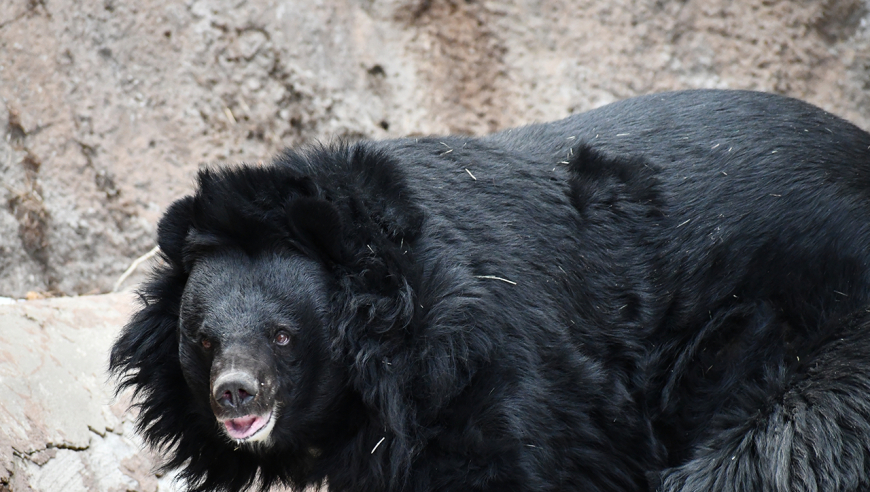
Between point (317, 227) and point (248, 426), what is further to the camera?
point (317, 227)

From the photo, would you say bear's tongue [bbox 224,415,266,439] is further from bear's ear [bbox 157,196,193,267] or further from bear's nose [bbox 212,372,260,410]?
bear's ear [bbox 157,196,193,267]

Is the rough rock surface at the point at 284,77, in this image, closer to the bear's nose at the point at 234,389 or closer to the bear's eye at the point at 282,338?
the bear's eye at the point at 282,338

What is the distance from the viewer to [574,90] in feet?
27.0

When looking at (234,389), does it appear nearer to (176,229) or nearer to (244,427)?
(244,427)

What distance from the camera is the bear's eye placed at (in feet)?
12.3

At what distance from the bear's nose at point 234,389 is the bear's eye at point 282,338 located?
222mm

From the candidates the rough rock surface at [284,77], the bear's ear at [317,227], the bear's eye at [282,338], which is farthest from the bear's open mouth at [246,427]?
the rough rock surface at [284,77]

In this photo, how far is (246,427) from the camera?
12.0 ft

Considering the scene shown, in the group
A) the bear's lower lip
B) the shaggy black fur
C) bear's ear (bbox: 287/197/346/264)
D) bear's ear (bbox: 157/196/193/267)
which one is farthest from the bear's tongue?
bear's ear (bbox: 157/196/193/267)

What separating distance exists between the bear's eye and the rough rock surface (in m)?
3.64

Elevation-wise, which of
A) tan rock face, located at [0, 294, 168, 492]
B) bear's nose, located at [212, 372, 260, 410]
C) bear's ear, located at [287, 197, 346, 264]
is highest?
bear's ear, located at [287, 197, 346, 264]

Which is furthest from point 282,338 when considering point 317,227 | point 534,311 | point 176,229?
point 534,311

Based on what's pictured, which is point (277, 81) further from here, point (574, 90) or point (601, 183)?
point (601, 183)

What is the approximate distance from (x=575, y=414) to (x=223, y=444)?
1765mm
